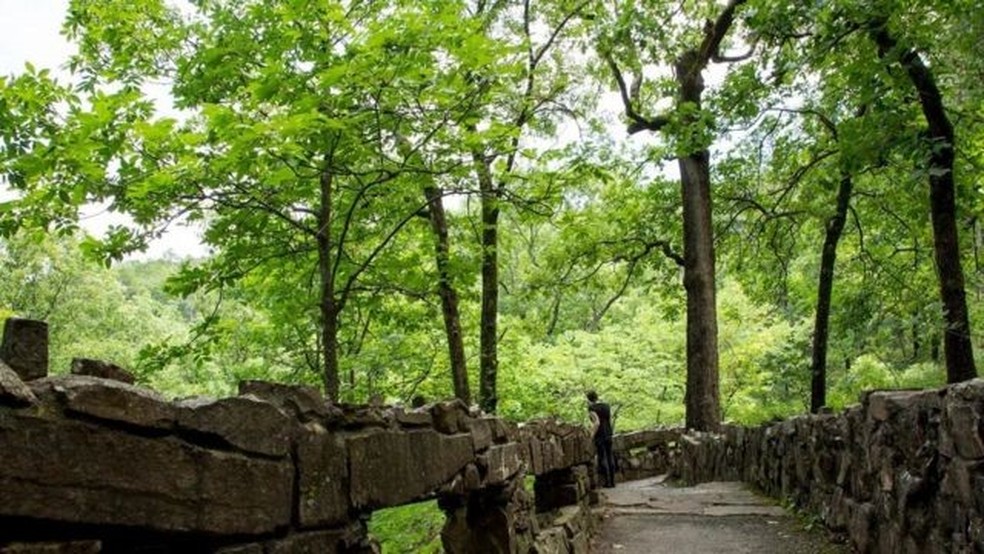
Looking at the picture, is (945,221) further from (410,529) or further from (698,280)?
(410,529)

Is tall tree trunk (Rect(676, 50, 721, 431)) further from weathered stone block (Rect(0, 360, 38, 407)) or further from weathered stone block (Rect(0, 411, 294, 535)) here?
weathered stone block (Rect(0, 360, 38, 407))

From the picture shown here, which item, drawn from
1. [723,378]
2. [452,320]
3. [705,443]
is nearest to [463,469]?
[452,320]

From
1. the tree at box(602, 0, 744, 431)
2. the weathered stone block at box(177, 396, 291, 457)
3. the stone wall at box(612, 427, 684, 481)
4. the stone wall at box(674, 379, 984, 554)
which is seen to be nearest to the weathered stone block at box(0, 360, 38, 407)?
the weathered stone block at box(177, 396, 291, 457)

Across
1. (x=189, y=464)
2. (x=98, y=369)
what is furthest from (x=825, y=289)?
(x=98, y=369)

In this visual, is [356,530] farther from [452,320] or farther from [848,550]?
[452,320]

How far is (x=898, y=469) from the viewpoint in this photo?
5406 mm

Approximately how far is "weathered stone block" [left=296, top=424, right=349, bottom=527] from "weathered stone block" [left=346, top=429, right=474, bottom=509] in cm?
8

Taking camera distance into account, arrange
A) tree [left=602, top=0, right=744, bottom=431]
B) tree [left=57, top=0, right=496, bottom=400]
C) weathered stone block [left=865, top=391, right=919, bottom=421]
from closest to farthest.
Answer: weathered stone block [left=865, top=391, right=919, bottom=421] → tree [left=57, top=0, right=496, bottom=400] → tree [left=602, top=0, right=744, bottom=431]

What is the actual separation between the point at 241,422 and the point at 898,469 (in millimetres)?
4671

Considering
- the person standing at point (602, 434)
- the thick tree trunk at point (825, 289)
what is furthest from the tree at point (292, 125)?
the thick tree trunk at point (825, 289)

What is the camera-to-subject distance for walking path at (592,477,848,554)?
7895 mm

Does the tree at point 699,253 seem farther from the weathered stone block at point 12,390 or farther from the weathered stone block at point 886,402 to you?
the weathered stone block at point 12,390

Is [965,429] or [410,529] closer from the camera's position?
[965,429]

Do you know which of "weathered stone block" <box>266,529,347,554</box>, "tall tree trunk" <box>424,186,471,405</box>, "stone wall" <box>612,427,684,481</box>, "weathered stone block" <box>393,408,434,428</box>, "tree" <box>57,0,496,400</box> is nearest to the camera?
"weathered stone block" <box>266,529,347,554</box>
